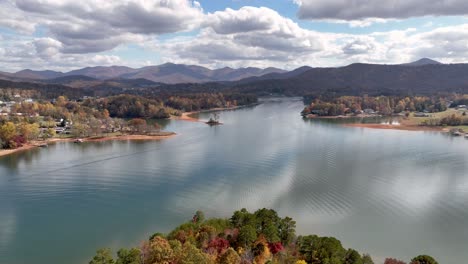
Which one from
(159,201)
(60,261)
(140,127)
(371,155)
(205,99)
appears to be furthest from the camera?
(205,99)

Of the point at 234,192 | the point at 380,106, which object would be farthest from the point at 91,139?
the point at 380,106

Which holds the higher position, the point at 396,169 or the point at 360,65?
the point at 360,65

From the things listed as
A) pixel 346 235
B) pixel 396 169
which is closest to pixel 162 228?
pixel 346 235

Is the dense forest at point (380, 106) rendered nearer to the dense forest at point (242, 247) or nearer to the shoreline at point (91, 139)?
the shoreline at point (91, 139)

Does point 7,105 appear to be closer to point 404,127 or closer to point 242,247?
point 242,247

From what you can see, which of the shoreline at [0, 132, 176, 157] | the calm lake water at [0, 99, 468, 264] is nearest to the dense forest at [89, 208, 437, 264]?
the calm lake water at [0, 99, 468, 264]

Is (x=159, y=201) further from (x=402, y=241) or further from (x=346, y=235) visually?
(x=402, y=241)
